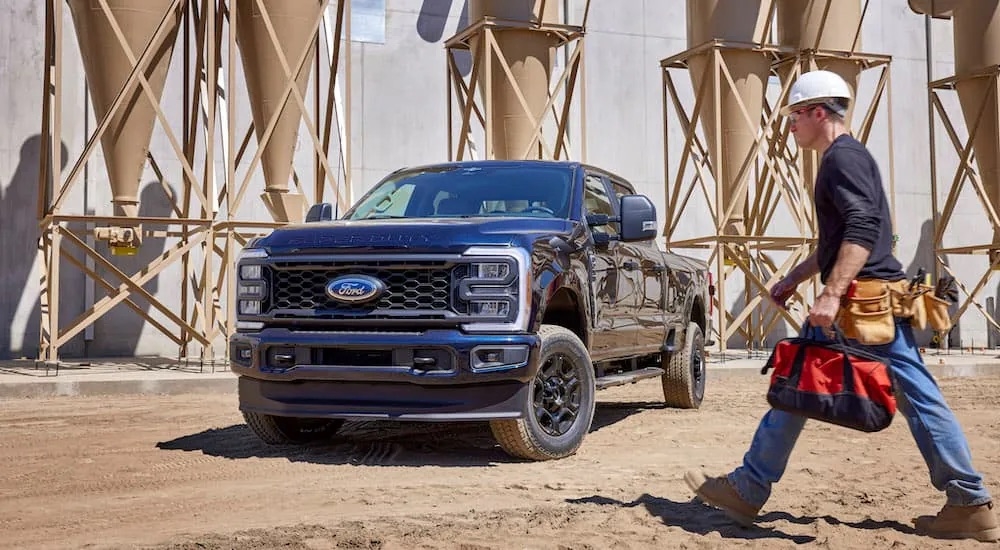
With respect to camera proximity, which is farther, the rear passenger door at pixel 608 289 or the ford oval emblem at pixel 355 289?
the rear passenger door at pixel 608 289

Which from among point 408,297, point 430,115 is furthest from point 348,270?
point 430,115

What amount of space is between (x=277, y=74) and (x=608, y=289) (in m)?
9.71

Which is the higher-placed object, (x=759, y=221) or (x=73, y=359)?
(x=759, y=221)

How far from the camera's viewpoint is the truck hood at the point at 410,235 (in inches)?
266

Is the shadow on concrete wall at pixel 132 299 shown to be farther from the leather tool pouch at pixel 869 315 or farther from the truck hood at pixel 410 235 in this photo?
the leather tool pouch at pixel 869 315

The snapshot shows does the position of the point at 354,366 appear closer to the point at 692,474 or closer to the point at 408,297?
the point at 408,297

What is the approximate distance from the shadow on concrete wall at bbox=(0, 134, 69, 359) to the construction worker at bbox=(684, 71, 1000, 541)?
15513 millimetres

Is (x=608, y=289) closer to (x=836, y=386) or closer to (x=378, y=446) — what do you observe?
(x=378, y=446)

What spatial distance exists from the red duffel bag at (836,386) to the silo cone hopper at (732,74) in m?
13.8

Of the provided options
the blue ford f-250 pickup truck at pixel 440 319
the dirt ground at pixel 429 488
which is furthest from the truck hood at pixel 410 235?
the dirt ground at pixel 429 488

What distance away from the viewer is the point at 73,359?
58.4 ft

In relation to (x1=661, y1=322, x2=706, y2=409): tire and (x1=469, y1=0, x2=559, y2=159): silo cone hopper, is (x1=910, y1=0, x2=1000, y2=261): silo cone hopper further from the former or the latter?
(x1=661, y1=322, x2=706, y2=409): tire

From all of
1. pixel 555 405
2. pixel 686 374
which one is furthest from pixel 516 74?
pixel 555 405

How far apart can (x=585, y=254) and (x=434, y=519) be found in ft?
9.64
